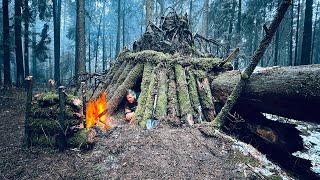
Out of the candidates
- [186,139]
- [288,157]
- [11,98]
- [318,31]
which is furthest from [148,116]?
[318,31]

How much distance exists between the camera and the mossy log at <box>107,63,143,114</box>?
793 centimetres

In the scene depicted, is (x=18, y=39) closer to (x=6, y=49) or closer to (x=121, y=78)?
(x=6, y=49)

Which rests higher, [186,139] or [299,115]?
[299,115]

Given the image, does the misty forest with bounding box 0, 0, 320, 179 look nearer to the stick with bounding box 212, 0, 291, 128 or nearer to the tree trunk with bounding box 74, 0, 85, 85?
the stick with bounding box 212, 0, 291, 128

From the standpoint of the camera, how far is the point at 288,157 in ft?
19.2

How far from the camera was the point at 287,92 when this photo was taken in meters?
5.34

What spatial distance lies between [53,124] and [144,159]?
7.15ft

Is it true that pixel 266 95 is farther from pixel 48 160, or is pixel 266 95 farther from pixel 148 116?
pixel 48 160

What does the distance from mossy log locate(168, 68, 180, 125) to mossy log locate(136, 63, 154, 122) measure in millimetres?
609

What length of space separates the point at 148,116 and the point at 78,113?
1.73 m

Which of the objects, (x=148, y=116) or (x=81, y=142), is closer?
(x=81, y=142)

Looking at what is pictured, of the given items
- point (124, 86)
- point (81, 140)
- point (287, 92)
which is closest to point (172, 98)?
point (124, 86)

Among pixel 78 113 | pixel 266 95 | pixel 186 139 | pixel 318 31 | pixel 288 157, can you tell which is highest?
pixel 318 31

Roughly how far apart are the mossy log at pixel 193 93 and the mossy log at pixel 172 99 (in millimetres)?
435
